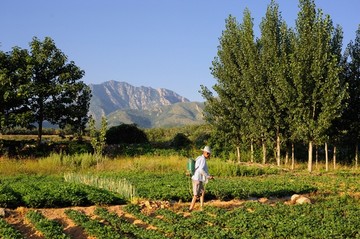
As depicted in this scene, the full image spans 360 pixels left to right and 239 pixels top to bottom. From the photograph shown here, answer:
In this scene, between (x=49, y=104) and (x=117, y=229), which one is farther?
(x=49, y=104)

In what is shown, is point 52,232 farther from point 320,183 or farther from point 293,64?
point 293,64

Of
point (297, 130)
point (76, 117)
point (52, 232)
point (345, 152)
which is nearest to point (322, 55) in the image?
point (297, 130)

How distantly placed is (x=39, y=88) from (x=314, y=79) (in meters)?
18.2

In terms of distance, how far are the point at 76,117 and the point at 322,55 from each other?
1782 cm

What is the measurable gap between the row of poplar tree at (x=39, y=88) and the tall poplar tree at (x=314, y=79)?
15.7m

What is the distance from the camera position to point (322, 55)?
26.1m

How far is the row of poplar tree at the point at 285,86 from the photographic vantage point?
1019 inches

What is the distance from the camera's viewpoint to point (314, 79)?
85.2ft

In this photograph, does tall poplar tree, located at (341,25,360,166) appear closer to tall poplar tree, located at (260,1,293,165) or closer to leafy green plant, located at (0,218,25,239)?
tall poplar tree, located at (260,1,293,165)

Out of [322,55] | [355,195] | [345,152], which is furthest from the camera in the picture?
[345,152]

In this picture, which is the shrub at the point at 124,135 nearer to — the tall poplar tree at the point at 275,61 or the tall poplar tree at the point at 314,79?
the tall poplar tree at the point at 275,61

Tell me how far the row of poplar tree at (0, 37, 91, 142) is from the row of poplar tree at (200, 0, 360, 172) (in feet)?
Answer: 32.4

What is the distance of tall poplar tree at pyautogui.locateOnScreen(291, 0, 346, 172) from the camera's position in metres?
25.3

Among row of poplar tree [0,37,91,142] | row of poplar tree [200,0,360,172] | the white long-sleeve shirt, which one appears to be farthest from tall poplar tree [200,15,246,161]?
the white long-sleeve shirt
